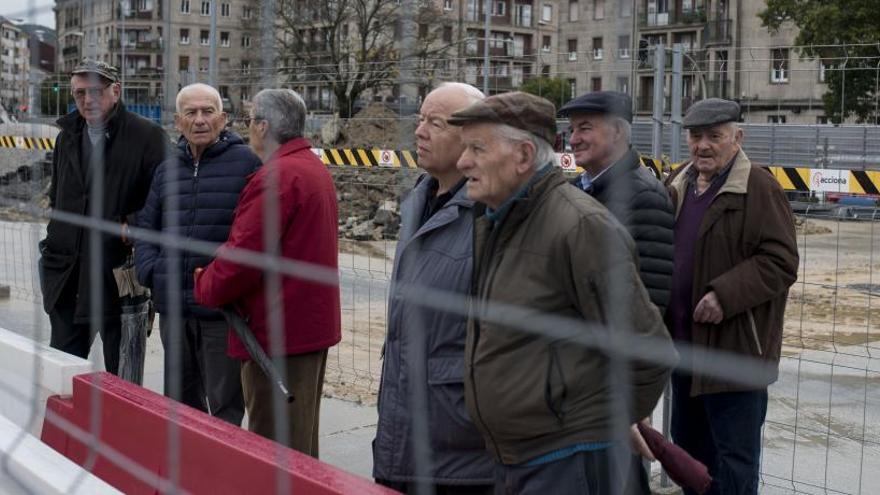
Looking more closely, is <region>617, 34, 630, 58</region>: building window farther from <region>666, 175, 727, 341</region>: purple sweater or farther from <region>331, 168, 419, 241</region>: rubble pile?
<region>666, 175, 727, 341</region>: purple sweater

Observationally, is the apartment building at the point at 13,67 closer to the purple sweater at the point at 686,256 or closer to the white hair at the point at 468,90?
the white hair at the point at 468,90

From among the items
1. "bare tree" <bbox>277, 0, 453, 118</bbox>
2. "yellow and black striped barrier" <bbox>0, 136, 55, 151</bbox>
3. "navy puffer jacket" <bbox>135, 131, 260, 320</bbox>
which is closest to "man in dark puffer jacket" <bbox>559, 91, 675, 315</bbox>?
"bare tree" <bbox>277, 0, 453, 118</bbox>

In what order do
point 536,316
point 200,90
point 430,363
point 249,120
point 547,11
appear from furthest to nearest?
point 249,120 < point 430,363 < point 200,90 < point 536,316 < point 547,11

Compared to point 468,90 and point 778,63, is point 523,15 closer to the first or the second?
point 468,90

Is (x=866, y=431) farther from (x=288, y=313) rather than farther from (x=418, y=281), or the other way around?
(x=418, y=281)

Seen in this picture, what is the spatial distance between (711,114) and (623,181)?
1.91 m

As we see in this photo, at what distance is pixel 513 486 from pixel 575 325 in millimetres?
866

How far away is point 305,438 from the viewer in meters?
3.80

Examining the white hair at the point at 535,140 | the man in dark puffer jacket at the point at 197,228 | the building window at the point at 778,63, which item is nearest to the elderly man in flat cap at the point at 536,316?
the white hair at the point at 535,140

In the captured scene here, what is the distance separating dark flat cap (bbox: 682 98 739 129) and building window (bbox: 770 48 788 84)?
279mm

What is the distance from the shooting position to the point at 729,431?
11.4ft

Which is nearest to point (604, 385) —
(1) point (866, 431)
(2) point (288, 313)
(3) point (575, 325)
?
(3) point (575, 325)

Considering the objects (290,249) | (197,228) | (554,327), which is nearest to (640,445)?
(554,327)

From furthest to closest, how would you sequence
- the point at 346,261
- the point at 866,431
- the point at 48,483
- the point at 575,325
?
the point at 866,431 < the point at 346,261 < the point at 48,483 < the point at 575,325
